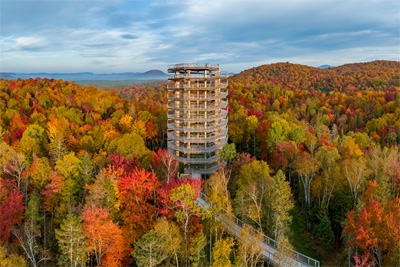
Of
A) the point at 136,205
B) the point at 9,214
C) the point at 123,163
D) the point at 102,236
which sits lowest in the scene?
the point at 102,236

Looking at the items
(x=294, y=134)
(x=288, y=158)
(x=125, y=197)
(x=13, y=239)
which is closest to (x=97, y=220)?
(x=125, y=197)

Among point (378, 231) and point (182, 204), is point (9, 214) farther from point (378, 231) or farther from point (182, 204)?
point (378, 231)

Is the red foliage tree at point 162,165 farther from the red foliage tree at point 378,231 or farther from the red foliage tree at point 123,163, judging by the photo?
the red foliage tree at point 378,231

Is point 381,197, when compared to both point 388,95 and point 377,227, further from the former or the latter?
point 388,95

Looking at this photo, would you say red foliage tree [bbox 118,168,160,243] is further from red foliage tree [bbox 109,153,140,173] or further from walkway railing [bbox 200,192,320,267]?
walkway railing [bbox 200,192,320,267]

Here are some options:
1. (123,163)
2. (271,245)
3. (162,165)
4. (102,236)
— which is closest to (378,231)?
(271,245)

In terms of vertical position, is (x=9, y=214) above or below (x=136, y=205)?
above

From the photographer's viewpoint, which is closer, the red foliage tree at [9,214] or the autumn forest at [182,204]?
the autumn forest at [182,204]

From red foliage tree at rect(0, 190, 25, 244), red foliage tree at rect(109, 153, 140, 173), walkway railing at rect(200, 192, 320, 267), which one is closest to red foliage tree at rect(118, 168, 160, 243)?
red foliage tree at rect(109, 153, 140, 173)

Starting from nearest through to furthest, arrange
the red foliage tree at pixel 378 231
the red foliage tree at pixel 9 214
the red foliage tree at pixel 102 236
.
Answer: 1. the red foliage tree at pixel 378 231
2. the red foliage tree at pixel 102 236
3. the red foliage tree at pixel 9 214

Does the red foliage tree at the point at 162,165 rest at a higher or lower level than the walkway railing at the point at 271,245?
higher

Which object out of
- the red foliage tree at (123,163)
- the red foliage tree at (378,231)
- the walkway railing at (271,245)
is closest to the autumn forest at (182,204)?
the red foliage tree at (378,231)
